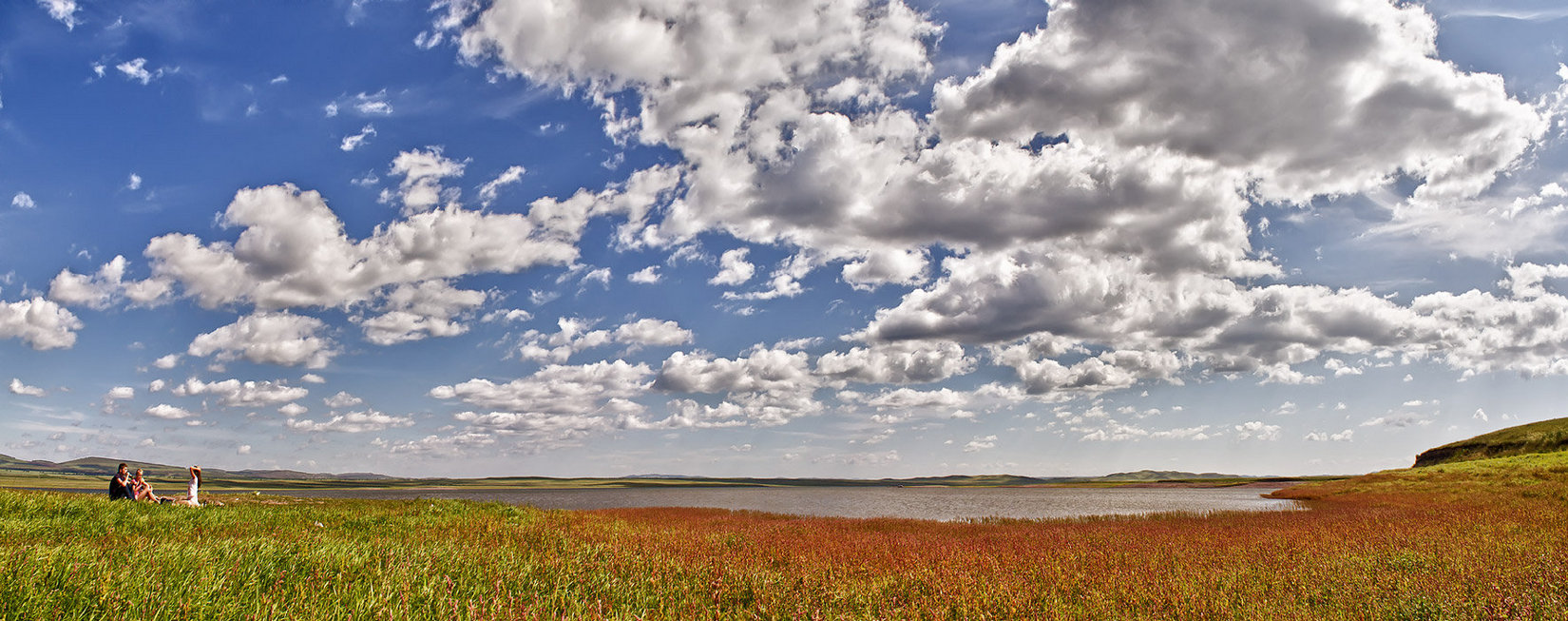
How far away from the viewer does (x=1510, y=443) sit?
73.8 m

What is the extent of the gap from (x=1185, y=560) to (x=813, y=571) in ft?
24.4

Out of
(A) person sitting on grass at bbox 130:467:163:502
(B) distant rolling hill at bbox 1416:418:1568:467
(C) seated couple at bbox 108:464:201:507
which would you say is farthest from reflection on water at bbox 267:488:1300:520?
(A) person sitting on grass at bbox 130:467:163:502

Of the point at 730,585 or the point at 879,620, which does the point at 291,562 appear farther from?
the point at 879,620

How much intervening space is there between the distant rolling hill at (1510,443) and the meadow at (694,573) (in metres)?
74.2

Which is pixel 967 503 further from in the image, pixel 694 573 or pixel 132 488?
pixel 694 573

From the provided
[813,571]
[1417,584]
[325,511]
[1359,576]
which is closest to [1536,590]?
[1417,584]

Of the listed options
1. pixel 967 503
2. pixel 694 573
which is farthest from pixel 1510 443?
pixel 694 573

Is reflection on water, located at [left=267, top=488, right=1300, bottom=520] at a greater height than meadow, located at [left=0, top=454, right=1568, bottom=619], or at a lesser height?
lesser

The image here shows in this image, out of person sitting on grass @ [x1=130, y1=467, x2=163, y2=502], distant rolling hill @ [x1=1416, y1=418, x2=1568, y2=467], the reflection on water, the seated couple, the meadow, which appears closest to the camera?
the meadow

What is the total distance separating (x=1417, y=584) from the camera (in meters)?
8.47

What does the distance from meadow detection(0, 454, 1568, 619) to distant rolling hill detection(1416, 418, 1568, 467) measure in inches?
2923

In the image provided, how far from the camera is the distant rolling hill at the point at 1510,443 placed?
66438 millimetres

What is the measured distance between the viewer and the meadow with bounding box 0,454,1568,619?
5.57m

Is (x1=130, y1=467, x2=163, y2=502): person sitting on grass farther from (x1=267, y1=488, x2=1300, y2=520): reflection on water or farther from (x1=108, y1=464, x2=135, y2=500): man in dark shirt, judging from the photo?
(x1=267, y1=488, x2=1300, y2=520): reflection on water
